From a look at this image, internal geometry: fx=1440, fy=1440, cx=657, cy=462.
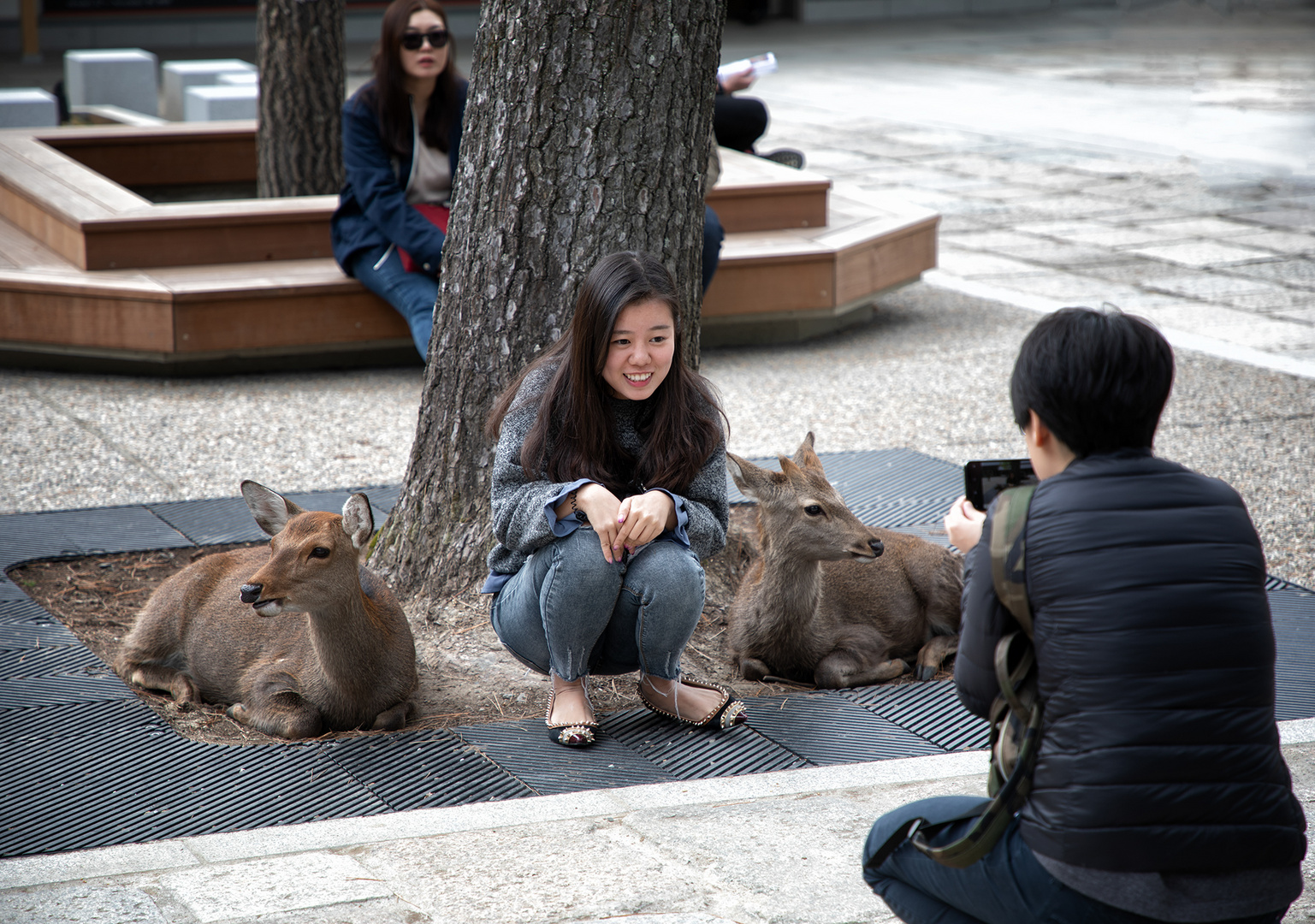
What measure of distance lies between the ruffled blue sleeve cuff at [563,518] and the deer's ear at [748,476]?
0.74 meters

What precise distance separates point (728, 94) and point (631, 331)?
26.6 ft

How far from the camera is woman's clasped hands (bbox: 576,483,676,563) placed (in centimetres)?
383

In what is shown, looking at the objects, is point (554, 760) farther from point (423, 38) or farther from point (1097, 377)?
point (423, 38)

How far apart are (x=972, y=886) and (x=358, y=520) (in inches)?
89.8

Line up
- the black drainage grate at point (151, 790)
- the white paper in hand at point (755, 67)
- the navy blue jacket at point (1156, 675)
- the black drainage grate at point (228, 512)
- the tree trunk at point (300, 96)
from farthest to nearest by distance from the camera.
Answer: the white paper in hand at point (755, 67)
the tree trunk at point (300, 96)
the black drainage grate at point (228, 512)
the black drainage grate at point (151, 790)
the navy blue jacket at point (1156, 675)

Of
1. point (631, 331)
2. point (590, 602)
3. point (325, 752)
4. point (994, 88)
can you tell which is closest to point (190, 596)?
point (325, 752)

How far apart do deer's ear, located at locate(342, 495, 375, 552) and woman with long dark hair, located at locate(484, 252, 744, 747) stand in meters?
0.38

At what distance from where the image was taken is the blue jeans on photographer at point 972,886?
7.67 feet

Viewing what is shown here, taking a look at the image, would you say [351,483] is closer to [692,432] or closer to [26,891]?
[692,432]

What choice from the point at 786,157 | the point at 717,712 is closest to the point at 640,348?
the point at 717,712

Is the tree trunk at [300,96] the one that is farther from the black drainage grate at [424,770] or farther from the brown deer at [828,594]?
the black drainage grate at [424,770]

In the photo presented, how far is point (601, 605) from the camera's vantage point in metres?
3.96

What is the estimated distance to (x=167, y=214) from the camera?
8.40 meters

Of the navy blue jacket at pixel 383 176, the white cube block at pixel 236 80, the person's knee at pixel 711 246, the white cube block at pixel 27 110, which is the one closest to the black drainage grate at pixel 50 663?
the navy blue jacket at pixel 383 176
